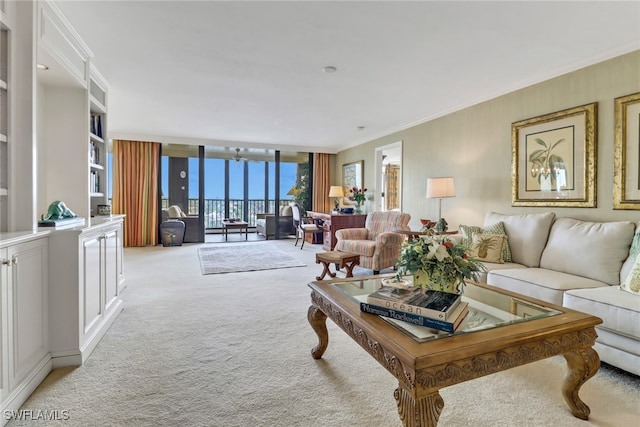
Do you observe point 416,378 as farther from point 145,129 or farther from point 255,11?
point 145,129

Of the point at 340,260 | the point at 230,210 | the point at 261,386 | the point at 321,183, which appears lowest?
the point at 261,386

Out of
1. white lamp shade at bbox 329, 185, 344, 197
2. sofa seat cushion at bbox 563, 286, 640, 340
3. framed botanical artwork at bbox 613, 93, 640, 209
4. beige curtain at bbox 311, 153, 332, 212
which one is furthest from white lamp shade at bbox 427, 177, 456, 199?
beige curtain at bbox 311, 153, 332, 212

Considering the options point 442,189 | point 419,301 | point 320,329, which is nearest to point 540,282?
point 419,301

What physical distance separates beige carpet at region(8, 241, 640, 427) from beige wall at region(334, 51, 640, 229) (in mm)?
1875

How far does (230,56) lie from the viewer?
2.91 m

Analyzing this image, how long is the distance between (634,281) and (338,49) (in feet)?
8.90

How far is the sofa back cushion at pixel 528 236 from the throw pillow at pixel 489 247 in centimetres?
12

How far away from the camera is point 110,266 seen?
2.74m

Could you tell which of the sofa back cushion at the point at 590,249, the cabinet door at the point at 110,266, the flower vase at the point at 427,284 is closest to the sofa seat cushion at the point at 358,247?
the sofa back cushion at the point at 590,249

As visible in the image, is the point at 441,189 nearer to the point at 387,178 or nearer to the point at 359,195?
the point at 359,195

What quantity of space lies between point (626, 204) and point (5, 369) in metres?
4.25

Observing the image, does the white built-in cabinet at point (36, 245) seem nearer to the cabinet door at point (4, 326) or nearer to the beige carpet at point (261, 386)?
the cabinet door at point (4, 326)

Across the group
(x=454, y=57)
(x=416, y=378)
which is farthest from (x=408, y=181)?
(x=416, y=378)

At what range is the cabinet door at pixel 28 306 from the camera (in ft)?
5.21
